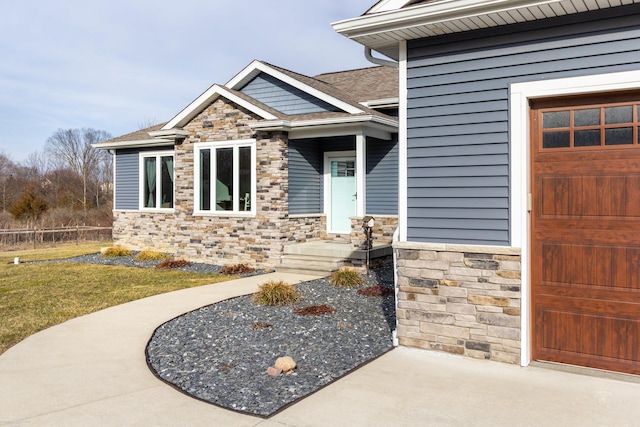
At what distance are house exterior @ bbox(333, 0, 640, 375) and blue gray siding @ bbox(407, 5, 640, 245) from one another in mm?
11

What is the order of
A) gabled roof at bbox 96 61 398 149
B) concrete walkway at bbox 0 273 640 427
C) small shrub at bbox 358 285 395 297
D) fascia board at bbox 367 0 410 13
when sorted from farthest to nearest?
gabled roof at bbox 96 61 398 149 → small shrub at bbox 358 285 395 297 → fascia board at bbox 367 0 410 13 → concrete walkway at bbox 0 273 640 427

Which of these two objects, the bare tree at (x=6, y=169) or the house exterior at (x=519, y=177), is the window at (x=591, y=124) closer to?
the house exterior at (x=519, y=177)

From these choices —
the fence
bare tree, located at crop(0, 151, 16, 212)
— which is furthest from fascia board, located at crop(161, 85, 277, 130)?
bare tree, located at crop(0, 151, 16, 212)

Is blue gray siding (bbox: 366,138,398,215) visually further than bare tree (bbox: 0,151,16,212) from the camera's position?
No

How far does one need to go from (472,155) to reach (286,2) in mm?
14064

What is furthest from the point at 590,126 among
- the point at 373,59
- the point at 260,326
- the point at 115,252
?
the point at 115,252

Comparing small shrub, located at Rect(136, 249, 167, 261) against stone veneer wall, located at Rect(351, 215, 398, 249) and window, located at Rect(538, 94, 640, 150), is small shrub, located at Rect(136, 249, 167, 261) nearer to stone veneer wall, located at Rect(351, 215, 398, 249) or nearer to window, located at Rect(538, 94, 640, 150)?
stone veneer wall, located at Rect(351, 215, 398, 249)

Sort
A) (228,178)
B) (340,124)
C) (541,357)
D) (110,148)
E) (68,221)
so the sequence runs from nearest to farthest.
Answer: (541,357)
(340,124)
(228,178)
(110,148)
(68,221)

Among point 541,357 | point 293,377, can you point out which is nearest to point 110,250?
point 293,377

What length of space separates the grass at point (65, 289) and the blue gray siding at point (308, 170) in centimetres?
270

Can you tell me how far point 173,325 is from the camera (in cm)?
670

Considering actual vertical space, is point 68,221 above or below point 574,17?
below

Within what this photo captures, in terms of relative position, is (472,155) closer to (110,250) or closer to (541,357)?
(541,357)

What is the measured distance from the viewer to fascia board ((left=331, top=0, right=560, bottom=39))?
4.67m
